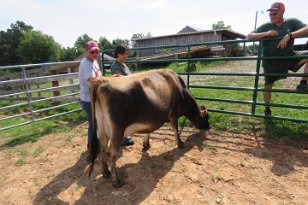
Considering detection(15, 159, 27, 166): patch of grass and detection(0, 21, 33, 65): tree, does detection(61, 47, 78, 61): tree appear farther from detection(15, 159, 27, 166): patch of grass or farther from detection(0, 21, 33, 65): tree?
detection(15, 159, 27, 166): patch of grass

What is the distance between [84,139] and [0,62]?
60.0 metres

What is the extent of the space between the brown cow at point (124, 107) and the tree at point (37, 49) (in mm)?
50815

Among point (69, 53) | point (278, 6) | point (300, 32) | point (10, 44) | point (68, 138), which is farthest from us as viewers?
point (69, 53)

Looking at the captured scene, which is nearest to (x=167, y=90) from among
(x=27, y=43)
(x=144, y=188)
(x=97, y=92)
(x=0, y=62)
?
(x=97, y=92)

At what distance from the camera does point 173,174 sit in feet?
12.0

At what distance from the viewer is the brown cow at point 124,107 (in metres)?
3.26

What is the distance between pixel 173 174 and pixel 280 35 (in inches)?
134

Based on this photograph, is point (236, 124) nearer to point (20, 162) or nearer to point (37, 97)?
point (20, 162)

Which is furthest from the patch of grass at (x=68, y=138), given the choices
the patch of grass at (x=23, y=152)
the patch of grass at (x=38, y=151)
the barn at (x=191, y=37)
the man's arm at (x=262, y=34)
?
the barn at (x=191, y=37)

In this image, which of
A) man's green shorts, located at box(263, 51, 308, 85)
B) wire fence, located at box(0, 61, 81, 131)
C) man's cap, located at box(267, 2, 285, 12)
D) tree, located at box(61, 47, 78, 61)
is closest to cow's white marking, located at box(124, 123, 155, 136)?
man's green shorts, located at box(263, 51, 308, 85)

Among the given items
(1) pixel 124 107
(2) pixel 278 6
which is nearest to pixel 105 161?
(1) pixel 124 107

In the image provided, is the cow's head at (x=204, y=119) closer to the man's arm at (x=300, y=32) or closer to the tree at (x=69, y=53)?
the man's arm at (x=300, y=32)

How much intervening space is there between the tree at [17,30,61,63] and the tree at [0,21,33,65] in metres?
5.88

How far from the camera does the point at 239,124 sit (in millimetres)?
5234
